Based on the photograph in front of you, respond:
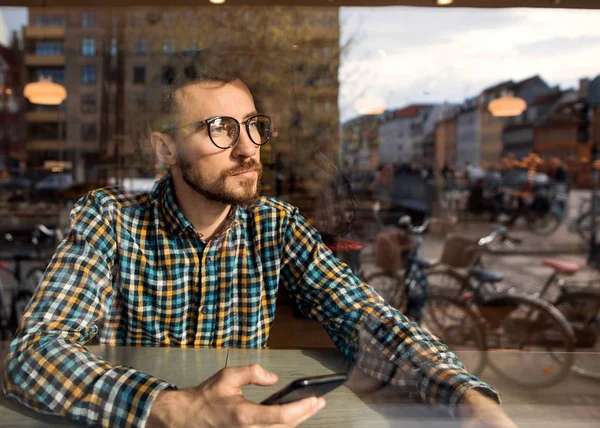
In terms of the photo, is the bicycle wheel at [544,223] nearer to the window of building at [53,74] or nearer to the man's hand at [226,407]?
the window of building at [53,74]

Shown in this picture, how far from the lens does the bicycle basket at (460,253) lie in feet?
12.1

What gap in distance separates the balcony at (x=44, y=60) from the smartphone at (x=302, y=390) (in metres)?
4.49

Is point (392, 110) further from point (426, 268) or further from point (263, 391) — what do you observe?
point (263, 391)

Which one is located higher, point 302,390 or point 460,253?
point 302,390

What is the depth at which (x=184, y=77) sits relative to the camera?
883 mm

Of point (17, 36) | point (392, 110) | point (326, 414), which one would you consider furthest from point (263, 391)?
point (17, 36)

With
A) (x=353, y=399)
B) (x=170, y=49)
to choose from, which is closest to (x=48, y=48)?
(x=170, y=49)

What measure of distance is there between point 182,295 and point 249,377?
38 centimetres

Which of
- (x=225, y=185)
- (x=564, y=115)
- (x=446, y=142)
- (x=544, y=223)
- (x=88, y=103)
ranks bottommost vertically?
(x=544, y=223)

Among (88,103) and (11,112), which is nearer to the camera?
(88,103)

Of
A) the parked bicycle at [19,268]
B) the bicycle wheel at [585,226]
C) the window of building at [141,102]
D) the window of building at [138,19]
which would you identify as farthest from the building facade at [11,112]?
the bicycle wheel at [585,226]

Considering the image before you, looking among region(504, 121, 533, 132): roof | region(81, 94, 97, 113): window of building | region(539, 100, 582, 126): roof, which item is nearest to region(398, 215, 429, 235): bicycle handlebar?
region(539, 100, 582, 126): roof

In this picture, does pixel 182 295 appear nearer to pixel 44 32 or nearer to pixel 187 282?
pixel 187 282

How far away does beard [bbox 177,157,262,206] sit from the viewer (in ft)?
2.77
